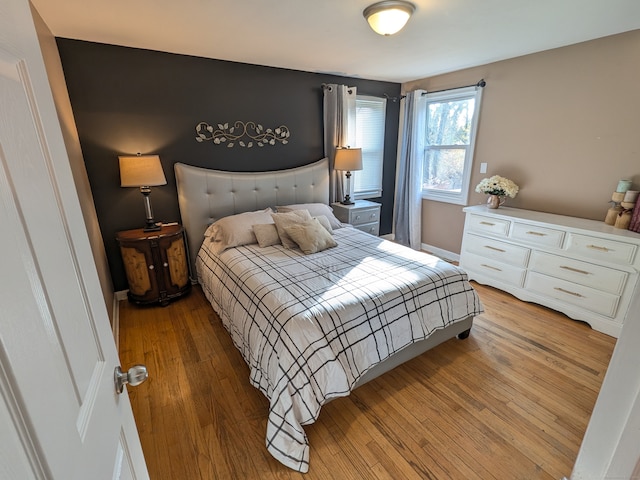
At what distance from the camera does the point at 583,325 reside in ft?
8.47

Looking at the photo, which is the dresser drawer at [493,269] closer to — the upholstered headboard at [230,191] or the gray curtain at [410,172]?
the gray curtain at [410,172]

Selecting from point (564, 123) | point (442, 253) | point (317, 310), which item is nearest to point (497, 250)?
point (442, 253)

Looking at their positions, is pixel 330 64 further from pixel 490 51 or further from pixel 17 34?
pixel 17 34

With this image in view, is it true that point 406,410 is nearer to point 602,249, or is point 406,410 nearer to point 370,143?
point 602,249

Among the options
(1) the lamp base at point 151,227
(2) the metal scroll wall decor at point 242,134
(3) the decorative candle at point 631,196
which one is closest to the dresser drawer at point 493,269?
(3) the decorative candle at point 631,196

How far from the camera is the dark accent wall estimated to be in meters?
2.54

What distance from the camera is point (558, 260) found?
265 cm

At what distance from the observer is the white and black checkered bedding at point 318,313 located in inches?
59.8

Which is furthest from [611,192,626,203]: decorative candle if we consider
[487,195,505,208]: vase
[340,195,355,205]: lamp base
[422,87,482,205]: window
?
[340,195,355,205]: lamp base

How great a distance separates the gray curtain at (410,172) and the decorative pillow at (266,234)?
7.54 ft

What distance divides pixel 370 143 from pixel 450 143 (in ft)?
3.42

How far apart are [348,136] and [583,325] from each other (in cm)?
310

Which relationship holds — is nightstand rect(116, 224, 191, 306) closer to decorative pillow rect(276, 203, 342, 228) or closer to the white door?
decorative pillow rect(276, 203, 342, 228)

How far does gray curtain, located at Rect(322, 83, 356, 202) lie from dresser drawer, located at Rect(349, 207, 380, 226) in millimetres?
465
